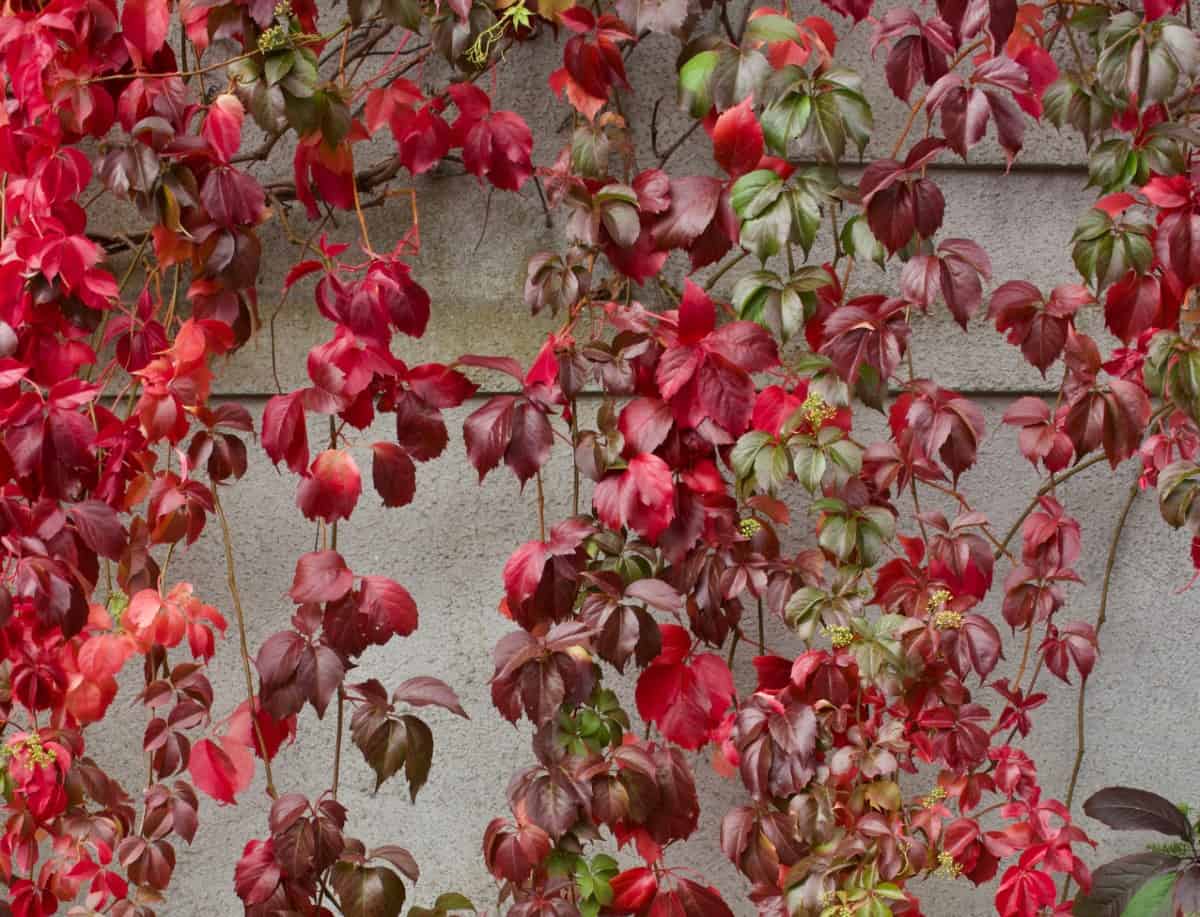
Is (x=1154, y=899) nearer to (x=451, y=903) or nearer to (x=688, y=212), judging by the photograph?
(x=451, y=903)

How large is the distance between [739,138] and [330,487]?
0.83 meters

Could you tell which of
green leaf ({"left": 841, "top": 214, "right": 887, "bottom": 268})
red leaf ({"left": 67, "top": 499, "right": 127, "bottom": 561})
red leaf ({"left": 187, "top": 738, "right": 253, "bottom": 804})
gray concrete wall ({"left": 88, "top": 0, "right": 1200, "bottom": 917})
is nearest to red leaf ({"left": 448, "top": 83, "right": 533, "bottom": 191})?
gray concrete wall ({"left": 88, "top": 0, "right": 1200, "bottom": 917})

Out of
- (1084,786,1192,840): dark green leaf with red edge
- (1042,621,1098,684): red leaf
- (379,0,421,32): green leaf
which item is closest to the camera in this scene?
(379,0,421,32): green leaf

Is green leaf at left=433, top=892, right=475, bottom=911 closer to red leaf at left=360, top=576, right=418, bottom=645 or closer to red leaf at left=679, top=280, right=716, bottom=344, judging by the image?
red leaf at left=360, top=576, right=418, bottom=645

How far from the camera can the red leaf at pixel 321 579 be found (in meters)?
2.01

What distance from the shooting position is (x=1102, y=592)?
261 centimetres

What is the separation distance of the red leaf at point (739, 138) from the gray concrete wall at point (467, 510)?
0.55 metres

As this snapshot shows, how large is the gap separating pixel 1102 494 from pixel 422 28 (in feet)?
5.29

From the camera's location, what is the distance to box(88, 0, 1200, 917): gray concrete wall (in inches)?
101

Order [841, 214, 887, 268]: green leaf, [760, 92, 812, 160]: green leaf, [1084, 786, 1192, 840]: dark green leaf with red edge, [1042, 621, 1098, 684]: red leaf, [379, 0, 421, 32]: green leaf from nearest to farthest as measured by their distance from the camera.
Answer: [760, 92, 812, 160]: green leaf < [379, 0, 421, 32]: green leaf < [841, 214, 887, 268]: green leaf < [1042, 621, 1098, 684]: red leaf < [1084, 786, 1192, 840]: dark green leaf with red edge

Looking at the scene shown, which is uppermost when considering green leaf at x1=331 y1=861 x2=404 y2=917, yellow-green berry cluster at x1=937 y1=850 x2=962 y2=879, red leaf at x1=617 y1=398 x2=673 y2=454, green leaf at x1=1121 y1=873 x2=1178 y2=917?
red leaf at x1=617 y1=398 x2=673 y2=454

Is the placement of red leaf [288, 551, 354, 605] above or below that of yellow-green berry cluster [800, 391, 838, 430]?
below

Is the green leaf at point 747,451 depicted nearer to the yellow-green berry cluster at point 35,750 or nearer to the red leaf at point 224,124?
the red leaf at point 224,124

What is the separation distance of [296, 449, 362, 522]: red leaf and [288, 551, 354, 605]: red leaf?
0.22ft
